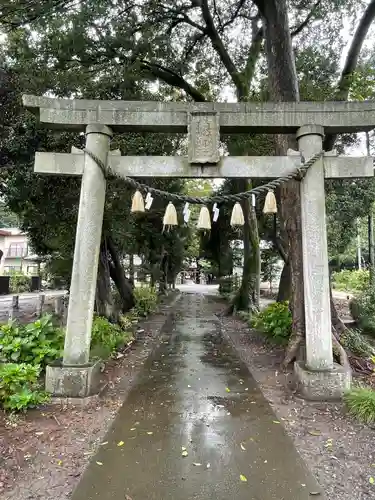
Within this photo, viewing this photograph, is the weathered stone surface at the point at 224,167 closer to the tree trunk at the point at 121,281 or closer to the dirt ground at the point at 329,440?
the dirt ground at the point at 329,440

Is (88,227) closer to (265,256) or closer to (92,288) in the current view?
(92,288)

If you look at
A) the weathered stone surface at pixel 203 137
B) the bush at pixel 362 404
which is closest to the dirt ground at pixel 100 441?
the bush at pixel 362 404

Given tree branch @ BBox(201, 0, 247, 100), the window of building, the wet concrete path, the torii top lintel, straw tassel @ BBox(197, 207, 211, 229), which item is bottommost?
the wet concrete path

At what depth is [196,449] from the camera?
11.3 feet

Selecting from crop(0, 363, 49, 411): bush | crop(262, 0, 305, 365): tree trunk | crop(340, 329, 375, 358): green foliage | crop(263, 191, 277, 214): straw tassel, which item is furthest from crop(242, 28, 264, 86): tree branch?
crop(0, 363, 49, 411): bush

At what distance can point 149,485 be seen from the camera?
2.84 meters

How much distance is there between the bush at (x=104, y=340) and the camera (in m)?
6.52

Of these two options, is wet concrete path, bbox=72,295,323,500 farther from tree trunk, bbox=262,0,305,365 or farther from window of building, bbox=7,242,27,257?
window of building, bbox=7,242,27,257

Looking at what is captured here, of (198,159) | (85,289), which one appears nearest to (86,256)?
(85,289)

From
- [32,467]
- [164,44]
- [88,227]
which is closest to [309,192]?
[88,227]

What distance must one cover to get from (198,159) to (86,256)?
221 cm

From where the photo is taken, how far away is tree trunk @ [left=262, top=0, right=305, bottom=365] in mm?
6395

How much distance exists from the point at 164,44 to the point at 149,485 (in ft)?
40.8

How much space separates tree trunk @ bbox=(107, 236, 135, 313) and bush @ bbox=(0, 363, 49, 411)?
7.23 meters
